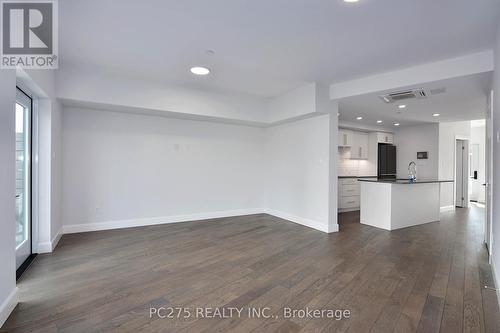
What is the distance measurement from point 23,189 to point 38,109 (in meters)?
1.06

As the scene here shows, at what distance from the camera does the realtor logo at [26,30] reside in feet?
7.12

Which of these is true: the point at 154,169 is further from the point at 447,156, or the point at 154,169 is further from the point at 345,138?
the point at 447,156

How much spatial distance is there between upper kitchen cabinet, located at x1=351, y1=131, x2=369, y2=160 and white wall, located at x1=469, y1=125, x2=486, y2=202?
4.96 m

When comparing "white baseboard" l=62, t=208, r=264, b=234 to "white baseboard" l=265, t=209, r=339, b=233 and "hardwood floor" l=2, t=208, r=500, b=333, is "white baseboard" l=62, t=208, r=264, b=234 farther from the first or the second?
"white baseboard" l=265, t=209, r=339, b=233

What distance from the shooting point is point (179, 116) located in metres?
5.04

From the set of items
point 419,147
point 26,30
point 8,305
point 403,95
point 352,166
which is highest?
point 26,30

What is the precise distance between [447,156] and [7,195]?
360 inches

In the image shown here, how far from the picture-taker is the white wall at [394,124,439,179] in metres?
7.15

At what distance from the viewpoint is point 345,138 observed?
7.19 meters

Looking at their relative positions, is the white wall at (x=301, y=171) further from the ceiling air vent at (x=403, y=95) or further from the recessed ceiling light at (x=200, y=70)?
the recessed ceiling light at (x=200, y=70)

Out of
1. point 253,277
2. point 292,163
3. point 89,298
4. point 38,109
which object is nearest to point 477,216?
point 292,163

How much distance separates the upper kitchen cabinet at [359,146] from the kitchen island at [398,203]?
84.0 inches

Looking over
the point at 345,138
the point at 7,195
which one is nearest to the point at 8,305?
the point at 7,195

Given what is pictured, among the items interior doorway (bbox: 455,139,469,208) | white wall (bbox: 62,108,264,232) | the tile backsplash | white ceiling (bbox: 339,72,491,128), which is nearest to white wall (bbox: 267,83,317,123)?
white ceiling (bbox: 339,72,491,128)
